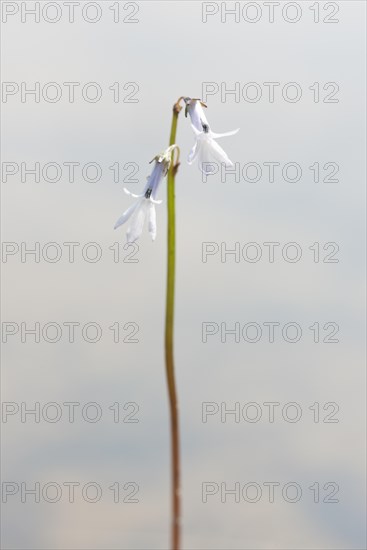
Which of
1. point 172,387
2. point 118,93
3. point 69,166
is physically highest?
point 118,93

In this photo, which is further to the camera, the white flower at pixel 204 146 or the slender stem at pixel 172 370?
the white flower at pixel 204 146

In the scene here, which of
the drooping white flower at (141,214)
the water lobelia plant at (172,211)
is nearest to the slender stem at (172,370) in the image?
the water lobelia plant at (172,211)

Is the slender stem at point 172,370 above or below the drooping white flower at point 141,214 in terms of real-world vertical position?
below

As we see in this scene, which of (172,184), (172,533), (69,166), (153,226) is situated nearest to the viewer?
(172,533)

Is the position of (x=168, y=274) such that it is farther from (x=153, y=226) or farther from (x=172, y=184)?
(x=153, y=226)

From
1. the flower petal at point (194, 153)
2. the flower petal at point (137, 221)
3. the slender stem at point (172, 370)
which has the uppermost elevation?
the flower petal at point (194, 153)

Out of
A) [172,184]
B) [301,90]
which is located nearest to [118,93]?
[301,90]

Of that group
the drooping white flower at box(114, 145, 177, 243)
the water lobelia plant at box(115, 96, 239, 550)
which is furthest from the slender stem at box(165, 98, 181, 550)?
the drooping white flower at box(114, 145, 177, 243)

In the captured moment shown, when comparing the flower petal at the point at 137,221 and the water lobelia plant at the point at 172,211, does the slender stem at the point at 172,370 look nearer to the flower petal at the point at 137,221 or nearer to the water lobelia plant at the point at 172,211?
the water lobelia plant at the point at 172,211
